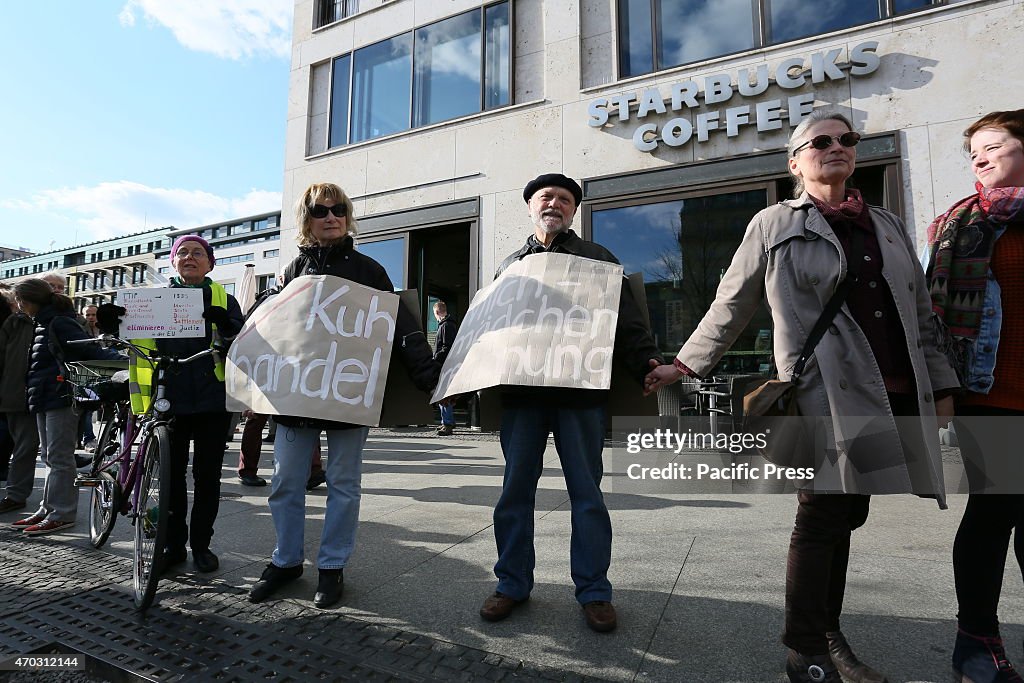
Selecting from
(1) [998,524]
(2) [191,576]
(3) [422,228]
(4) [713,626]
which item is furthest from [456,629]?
(3) [422,228]

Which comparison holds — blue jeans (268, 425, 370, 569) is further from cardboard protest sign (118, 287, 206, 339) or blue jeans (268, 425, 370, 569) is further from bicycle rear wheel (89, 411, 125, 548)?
bicycle rear wheel (89, 411, 125, 548)

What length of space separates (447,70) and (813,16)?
6140mm

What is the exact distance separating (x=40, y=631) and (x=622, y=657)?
2.45 meters

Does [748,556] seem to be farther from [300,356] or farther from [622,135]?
[622,135]

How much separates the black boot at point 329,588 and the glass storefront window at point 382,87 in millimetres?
9881

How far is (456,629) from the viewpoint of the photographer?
2422 mm

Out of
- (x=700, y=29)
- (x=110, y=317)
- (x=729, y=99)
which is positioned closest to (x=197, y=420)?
(x=110, y=317)

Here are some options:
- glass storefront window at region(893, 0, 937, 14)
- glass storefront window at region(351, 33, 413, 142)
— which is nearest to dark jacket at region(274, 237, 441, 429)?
glass storefront window at region(893, 0, 937, 14)

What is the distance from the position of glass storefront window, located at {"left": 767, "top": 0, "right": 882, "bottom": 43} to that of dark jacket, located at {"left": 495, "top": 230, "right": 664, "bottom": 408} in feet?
24.5

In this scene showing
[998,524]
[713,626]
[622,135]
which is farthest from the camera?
[622,135]

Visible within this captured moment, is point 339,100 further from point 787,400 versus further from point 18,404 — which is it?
point 787,400

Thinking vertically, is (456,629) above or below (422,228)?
below

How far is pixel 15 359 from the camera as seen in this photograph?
15.1ft

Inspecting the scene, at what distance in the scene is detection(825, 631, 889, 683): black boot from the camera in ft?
6.40
